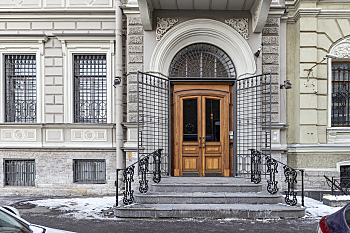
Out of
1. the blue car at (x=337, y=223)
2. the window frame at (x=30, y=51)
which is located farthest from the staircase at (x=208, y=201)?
the window frame at (x=30, y=51)

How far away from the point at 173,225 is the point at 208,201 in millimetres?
1322

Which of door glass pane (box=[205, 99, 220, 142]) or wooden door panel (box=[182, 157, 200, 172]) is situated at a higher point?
door glass pane (box=[205, 99, 220, 142])

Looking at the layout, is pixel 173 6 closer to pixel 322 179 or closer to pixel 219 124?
pixel 219 124

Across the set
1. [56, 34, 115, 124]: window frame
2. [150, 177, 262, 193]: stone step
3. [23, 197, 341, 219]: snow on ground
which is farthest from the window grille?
[56, 34, 115, 124]: window frame

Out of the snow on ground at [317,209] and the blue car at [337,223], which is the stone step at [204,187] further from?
the blue car at [337,223]

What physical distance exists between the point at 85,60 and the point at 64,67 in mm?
727

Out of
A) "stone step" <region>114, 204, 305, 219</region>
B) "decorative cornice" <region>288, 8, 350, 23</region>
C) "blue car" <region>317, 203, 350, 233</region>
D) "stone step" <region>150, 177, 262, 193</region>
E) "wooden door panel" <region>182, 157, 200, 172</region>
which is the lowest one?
"stone step" <region>114, 204, 305, 219</region>

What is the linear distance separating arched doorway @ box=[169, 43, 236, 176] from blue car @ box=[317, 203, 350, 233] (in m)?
6.14

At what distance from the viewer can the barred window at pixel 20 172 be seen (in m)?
10.1

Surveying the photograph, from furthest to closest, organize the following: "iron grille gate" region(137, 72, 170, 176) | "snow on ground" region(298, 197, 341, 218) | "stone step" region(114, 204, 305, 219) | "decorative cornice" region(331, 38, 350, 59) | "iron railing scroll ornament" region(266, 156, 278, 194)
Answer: "decorative cornice" region(331, 38, 350, 59) → "iron grille gate" region(137, 72, 170, 176) → "iron railing scroll ornament" region(266, 156, 278, 194) → "snow on ground" region(298, 197, 341, 218) → "stone step" region(114, 204, 305, 219)

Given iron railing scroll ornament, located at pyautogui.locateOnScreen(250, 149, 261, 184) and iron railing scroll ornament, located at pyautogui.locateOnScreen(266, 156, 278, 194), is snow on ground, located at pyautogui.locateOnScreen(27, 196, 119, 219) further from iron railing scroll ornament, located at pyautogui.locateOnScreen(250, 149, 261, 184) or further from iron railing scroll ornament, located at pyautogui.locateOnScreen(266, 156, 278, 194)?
iron railing scroll ornament, located at pyautogui.locateOnScreen(266, 156, 278, 194)

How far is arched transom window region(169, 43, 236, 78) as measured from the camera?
972 cm

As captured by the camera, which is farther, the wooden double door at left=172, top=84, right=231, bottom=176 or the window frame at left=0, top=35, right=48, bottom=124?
the window frame at left=0, top=35, right=48, bottom=124

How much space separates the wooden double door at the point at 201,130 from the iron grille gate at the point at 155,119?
29 centimetres
